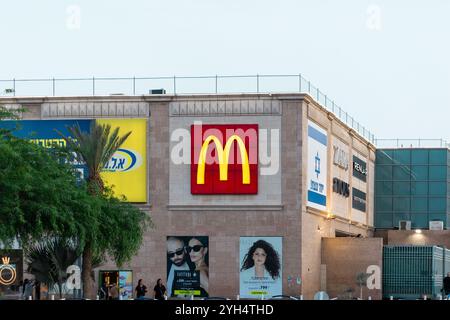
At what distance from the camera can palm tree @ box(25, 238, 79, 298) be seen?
52219 millimetres

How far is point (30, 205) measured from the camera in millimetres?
42344

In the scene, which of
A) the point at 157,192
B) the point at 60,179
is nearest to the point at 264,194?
the point at 157,192

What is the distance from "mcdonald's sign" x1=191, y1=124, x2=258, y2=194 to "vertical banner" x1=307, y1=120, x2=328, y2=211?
5190 millimetres

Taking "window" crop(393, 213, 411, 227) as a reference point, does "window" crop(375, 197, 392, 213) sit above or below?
above

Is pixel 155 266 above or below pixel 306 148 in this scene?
below

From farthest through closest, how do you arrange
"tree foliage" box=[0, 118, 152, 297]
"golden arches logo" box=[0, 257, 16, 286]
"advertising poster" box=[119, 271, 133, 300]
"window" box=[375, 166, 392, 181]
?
"window" box=[375, 166, 392, 181]
"golden arches logo" box=[0, 257, 16, 286]
"advertising poster" box=[119, 271, 133, 300]
"tree foliage" box=[0, 118, 152, 297]

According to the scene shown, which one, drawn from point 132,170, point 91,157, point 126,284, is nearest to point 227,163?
point 132,170

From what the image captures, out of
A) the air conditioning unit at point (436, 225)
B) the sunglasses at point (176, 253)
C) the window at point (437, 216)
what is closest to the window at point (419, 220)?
the window at point (437, 216)

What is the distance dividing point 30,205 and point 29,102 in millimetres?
35079

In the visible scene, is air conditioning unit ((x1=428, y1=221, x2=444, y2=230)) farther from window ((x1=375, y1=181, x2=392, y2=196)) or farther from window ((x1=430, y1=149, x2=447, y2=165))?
window ((x1=430, y1=149, x2=447, y2=165))

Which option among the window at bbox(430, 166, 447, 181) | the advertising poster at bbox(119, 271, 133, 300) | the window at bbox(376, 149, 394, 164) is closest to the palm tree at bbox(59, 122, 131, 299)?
the advertising poster at bbox(119, 271, 133, 300)

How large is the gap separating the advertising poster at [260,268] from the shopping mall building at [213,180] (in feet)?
0.23
